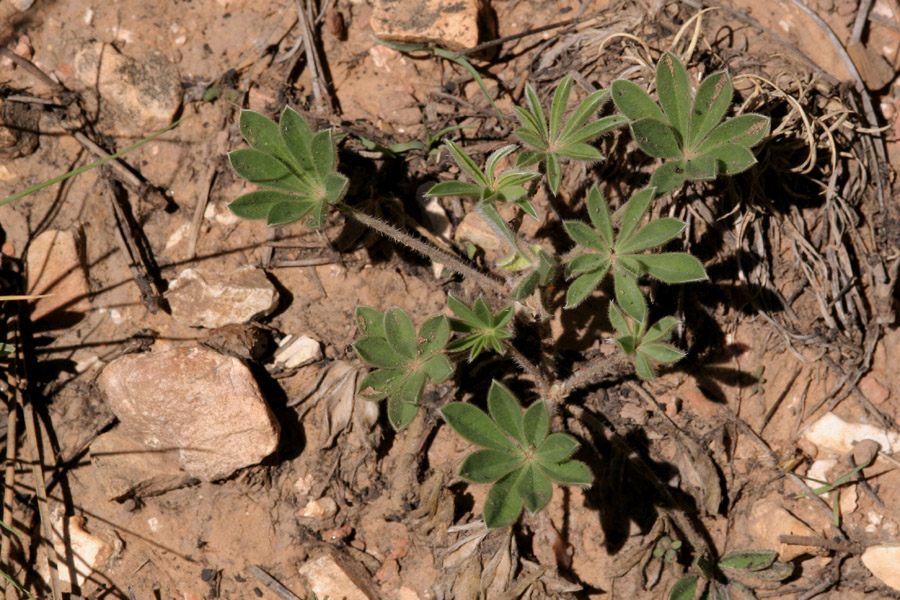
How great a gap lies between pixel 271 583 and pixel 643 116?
255cm

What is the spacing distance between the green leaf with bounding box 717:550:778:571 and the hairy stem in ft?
5.32

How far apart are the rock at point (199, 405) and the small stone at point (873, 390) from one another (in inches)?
110

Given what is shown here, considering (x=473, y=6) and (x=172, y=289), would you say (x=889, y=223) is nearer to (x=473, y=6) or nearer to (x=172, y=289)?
(x=473, y=6)

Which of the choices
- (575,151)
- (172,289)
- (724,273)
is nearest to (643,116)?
(575,151)

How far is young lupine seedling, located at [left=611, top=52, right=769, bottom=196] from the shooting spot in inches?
96.3

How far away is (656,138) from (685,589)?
6.45 ft

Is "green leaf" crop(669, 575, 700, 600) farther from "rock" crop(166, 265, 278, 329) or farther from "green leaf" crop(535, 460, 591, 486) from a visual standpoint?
"rock" crop(166, 265, 278, 329)

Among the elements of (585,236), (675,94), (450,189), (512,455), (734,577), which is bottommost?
(734,577)

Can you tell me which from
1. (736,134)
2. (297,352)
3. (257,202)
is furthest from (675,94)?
(297,352)

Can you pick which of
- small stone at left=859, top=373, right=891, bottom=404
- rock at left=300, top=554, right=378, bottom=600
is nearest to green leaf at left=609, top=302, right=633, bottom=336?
small stone at left=859, top=373, right=891, bottom=404

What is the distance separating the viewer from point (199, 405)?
9.48ft

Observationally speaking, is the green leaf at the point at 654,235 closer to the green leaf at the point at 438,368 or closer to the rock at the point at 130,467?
the green leaf at the point at 438,368

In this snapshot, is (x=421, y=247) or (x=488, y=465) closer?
(x=488, y=465)

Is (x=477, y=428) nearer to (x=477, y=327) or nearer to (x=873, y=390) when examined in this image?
(x=477, y=327)
